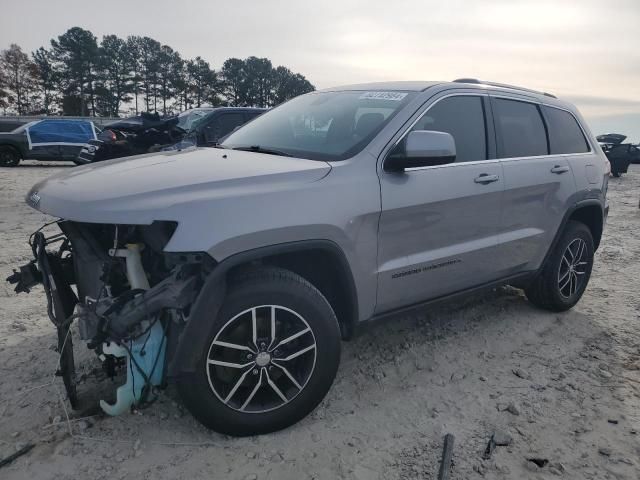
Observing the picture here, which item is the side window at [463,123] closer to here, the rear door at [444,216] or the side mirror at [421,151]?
the rear door at [444,216]

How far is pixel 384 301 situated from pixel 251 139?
148 centimetres

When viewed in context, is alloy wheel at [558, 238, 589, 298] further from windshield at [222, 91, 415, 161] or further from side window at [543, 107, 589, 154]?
windshield at [222, 91, 415, 161]

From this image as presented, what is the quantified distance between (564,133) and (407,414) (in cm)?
293

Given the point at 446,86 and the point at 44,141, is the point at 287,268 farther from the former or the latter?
the point at 44,141

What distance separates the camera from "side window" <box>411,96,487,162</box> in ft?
10.8

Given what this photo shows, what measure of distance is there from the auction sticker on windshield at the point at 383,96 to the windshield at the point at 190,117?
7.43 metres

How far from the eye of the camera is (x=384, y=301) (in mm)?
2955

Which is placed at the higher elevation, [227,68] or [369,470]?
[227,68]

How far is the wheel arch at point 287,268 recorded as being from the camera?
7.47ft

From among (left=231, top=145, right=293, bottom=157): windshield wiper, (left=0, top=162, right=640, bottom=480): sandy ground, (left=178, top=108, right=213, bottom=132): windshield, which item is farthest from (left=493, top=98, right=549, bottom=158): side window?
(left=178, top=108, right=213, bottom=132): windshield

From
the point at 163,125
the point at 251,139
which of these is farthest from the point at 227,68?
the point at 251,139

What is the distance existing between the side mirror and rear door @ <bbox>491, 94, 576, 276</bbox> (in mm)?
958

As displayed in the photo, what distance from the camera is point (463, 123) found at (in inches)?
137

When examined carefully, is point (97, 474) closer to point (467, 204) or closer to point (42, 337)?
point (42, 337)
